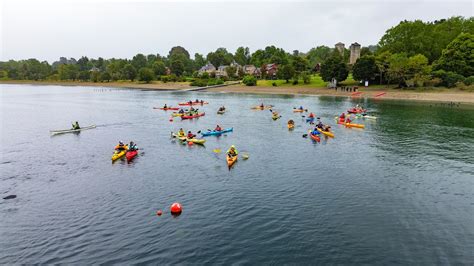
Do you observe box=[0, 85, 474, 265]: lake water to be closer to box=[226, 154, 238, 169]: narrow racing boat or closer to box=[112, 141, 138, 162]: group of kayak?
box=[226, 154, 238, 169]: narrow racing boat

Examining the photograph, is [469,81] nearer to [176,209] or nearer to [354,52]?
[354,52]

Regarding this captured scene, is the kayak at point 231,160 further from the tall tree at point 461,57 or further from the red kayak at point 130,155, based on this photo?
the tall tree at point 461,57

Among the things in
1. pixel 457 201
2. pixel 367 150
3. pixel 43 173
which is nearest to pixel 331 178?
pixel 457 201

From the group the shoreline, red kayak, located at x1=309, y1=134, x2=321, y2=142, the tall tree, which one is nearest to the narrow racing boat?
red kayak, located at x1=309, y1=134, x2=321, y2=142

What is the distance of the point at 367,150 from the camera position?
44.3 meters

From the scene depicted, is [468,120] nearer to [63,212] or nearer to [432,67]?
[432,67]

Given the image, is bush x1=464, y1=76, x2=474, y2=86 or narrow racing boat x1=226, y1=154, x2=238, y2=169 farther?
bush x1=464, y1=76, x2=474, y2=86

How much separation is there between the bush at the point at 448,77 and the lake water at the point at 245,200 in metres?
56.9

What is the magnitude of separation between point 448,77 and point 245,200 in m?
99.1

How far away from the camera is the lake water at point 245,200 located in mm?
20547

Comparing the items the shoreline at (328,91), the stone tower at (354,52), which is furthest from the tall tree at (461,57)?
the stone tower at (354,52)

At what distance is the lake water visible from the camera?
67.4 feet

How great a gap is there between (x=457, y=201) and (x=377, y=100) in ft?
256

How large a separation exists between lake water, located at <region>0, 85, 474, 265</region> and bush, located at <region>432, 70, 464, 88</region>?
56.9 meters
